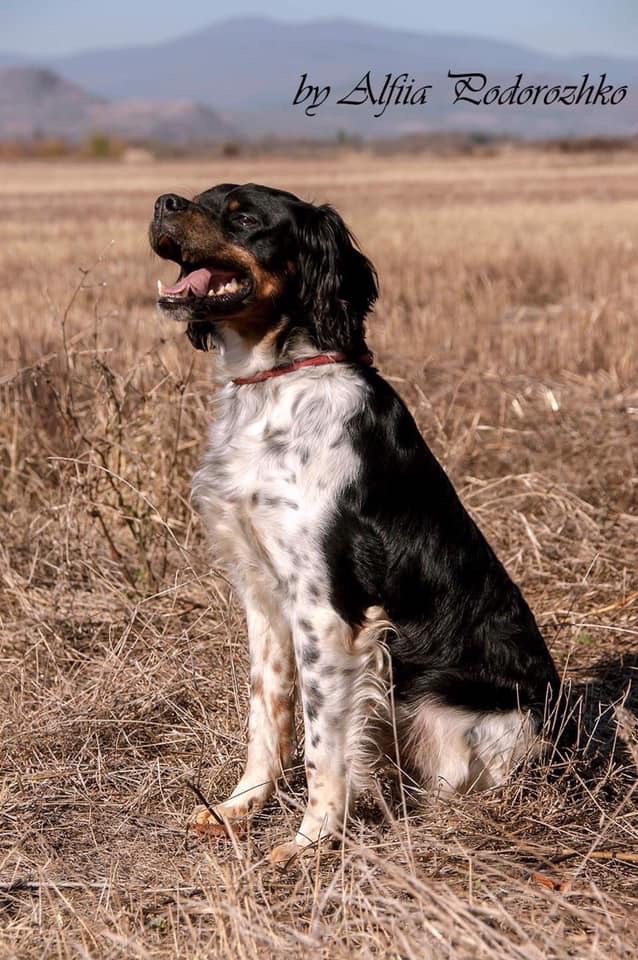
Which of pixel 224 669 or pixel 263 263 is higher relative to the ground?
Answer: pixel 263 263

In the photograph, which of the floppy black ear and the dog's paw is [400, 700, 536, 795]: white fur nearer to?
the dog's paw

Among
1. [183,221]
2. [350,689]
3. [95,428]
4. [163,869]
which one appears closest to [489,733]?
[350,689]

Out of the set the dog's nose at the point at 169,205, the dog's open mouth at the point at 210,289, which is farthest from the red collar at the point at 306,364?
the dog's nose at the point at 169,205

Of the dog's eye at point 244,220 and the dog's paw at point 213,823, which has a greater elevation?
the dog's eye at point 244,220

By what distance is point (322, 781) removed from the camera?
11.3ft

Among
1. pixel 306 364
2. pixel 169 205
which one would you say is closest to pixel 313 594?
pixel 306 364

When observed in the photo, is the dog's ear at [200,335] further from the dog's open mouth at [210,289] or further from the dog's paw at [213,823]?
the dog's paw at [213,823]

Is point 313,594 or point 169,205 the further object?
point 169,205

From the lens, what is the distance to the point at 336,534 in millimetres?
3357

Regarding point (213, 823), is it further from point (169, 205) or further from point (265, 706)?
point (169, 205)

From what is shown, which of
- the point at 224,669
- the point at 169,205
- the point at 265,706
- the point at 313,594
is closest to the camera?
the point at 313,594

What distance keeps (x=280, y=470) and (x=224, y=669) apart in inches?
44.3

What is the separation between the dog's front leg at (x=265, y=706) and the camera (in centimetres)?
369

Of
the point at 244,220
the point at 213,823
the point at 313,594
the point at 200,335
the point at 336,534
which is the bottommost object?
the point at 213,823
